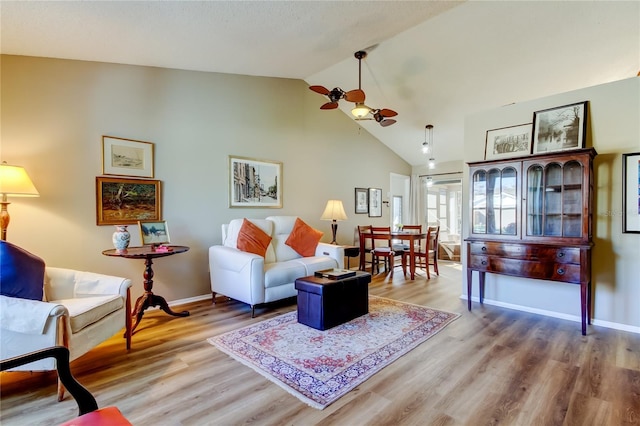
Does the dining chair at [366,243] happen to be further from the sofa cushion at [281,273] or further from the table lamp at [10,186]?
the table lamp at [10,186]

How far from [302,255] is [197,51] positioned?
2691 millimetres

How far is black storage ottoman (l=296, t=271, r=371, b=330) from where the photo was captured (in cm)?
281

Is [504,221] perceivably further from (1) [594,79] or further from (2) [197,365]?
(2) [197,365]

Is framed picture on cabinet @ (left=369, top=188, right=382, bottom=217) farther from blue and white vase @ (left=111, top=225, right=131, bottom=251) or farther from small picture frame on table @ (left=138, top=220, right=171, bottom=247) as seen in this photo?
blue and white vase @ (left=111, top=225, right=131, bottom=251)

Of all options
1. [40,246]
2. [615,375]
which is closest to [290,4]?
[40,246]

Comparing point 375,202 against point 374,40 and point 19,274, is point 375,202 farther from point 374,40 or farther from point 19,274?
point 19,274

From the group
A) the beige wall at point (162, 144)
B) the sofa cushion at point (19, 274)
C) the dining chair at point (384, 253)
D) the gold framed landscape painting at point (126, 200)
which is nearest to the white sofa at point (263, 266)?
the beige wall at point (162, 144)

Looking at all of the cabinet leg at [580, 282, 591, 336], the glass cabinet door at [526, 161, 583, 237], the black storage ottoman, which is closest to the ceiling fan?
the glass cabinet door at [526, 161, 583, 237]

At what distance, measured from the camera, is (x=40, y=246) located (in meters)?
2.82

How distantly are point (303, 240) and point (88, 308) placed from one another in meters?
2.55

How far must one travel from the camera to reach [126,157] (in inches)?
130

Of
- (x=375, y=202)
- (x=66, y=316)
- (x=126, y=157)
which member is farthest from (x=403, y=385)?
(x=375, y=202)

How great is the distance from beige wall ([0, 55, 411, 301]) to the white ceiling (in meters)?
0.22

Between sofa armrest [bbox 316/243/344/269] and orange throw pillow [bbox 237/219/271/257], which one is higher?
orange throw pillow [bbox 237/219/271/257]
